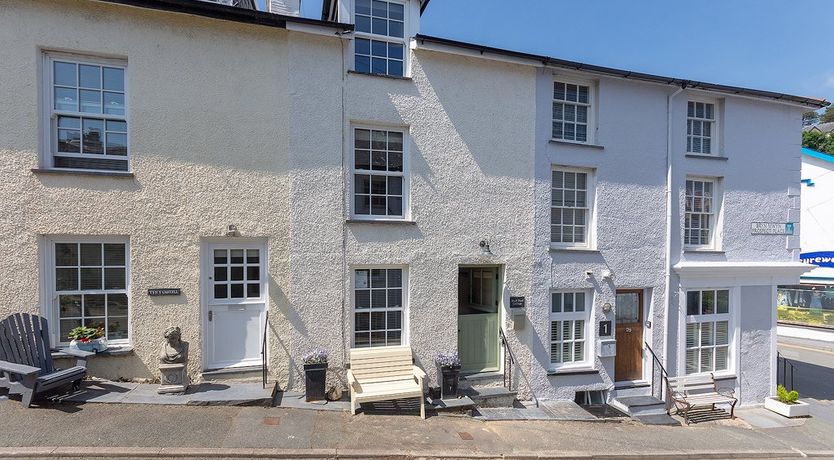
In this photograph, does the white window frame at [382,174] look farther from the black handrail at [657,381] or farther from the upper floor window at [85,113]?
the black handrail at [657,381]

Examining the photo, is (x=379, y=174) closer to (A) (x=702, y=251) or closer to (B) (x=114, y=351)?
(B) (x=114, y=351)

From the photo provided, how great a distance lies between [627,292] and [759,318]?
3.85 meters

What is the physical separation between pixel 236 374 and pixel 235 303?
1210mm

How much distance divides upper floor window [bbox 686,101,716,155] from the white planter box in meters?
6.17

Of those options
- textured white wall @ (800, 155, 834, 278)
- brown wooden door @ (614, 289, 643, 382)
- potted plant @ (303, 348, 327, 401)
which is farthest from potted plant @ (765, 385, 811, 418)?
textured white wall @ (800, 155, 834, 278)

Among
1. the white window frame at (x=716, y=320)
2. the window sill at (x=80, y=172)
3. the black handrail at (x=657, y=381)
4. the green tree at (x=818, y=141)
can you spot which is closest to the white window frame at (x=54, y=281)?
the window sill at (x=80, y=172)

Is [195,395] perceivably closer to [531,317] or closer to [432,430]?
[432,430]

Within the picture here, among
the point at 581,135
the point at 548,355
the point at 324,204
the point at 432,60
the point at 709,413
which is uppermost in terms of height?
the point at 432,60

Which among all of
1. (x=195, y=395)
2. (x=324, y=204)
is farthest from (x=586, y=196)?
(x=195, y=395)

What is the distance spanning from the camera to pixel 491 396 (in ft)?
27.0

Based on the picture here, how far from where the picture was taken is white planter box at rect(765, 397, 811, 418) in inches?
394

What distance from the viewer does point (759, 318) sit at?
1070cm

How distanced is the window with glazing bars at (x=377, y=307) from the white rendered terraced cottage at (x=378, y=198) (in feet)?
0.13

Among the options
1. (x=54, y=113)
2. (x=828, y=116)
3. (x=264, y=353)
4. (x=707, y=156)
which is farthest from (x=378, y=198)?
(x=828, y=116)
